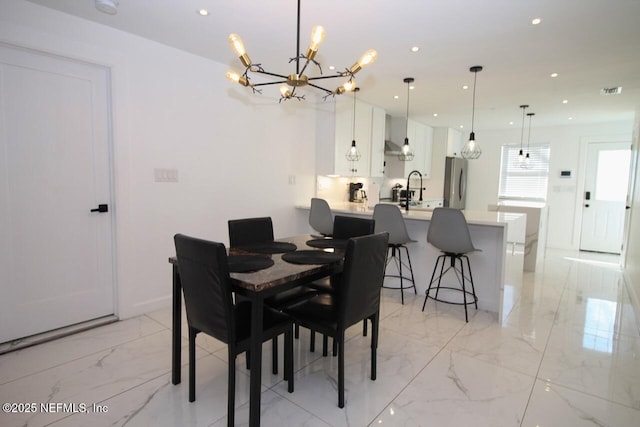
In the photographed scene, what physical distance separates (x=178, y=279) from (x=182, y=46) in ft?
7.49

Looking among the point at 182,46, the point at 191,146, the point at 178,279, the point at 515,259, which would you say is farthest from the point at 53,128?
the point at 515,259

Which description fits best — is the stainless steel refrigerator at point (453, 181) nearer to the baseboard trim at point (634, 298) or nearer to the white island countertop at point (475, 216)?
the baseboard trim at point (634, 298)

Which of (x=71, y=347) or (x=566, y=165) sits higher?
(x=566, y=165)

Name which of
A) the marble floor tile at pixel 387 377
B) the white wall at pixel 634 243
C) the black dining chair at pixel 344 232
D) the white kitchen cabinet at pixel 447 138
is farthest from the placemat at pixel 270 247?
the white kitchen cabinet at pixel 447 138

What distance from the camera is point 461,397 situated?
78.6 inches

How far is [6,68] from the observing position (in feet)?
7.75

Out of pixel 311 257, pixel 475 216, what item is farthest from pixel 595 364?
pixel 311 257

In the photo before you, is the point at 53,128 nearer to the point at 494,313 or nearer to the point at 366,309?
the point at 366,309

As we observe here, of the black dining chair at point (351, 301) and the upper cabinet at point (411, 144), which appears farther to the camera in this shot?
the upper cabinet at point (411, 144)

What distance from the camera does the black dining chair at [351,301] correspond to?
1.82 m

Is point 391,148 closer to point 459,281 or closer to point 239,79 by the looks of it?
point 459,281

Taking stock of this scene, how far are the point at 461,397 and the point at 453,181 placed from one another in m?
5.74

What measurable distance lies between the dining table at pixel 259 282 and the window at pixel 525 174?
6.51 meters

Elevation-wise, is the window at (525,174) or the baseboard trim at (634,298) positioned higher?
the window at (525,174)
